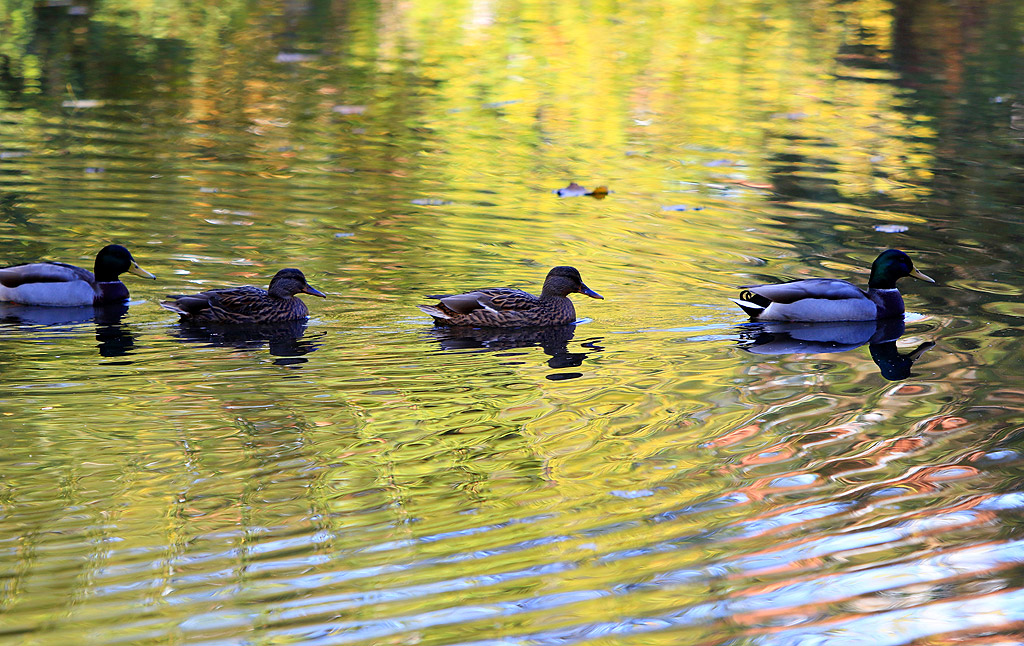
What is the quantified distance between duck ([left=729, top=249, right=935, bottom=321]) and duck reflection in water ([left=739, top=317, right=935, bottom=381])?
7cm

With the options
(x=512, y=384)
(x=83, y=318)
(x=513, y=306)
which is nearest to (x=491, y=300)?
(x=513, y=306)

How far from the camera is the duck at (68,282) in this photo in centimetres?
908

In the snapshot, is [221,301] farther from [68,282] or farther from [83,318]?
[68,282]

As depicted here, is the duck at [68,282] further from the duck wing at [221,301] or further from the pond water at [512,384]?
the duck wing at [221,301]

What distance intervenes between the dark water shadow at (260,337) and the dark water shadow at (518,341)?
0.91 metres

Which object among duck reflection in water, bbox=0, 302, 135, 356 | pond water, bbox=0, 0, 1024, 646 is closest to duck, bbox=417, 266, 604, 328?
pond water, bbox=0, 0, 1024, 646

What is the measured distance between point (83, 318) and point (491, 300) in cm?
301

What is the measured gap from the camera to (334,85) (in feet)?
63.3

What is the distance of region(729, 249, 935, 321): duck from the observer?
8.94 metres

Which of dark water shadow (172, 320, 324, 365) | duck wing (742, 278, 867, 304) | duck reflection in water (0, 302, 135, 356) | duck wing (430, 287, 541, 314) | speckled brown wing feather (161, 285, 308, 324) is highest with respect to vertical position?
duck wing (742, 278, 867, 304)

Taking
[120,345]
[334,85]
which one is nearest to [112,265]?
[120,345]

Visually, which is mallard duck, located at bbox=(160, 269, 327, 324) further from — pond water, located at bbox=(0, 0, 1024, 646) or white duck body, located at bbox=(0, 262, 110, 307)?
white duck body, located at bbox=(0, 262, 110, 307)

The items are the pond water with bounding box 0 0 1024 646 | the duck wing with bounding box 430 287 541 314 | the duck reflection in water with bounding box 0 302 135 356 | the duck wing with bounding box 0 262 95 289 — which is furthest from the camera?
the duck wing with bounding box 0 262 95 289

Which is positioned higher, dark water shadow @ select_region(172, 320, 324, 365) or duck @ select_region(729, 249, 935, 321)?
duck @ select_region(729, 249, 935, 321)
